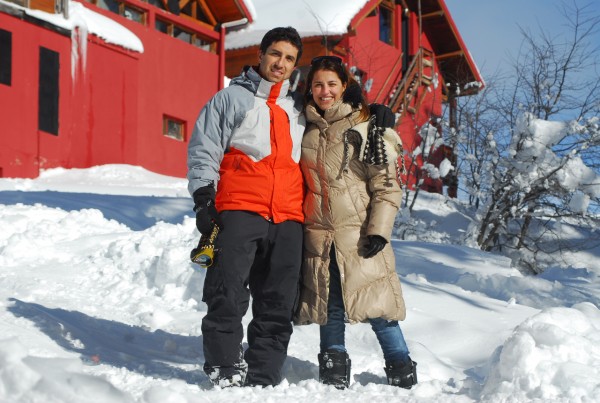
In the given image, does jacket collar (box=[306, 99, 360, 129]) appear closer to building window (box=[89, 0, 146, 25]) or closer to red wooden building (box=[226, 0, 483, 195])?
red wooden building (box=[226, 0, 483, 195])

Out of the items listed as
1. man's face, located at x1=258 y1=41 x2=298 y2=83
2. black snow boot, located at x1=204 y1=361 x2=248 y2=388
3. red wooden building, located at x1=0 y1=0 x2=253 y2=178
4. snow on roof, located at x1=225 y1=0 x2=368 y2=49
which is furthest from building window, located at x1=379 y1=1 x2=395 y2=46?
black snow boot, located at x1=204 y1=361 x2=248 y2=388

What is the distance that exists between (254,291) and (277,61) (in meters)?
1.07

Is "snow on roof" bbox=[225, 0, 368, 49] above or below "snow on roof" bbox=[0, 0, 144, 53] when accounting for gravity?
above

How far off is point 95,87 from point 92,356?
1083cm

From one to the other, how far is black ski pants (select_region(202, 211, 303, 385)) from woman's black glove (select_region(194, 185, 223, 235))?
0.30 ft

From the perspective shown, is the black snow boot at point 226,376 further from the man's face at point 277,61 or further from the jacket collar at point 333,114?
the man's face at point 277,61

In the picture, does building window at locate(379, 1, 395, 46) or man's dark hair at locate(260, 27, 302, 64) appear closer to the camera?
man's dark hair at locate(260, 27, 302, 64)

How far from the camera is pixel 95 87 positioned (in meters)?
13.5

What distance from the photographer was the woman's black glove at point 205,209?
3027mm

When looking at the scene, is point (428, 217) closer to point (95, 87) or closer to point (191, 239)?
point (95, 87)

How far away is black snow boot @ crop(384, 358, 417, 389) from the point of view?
3262 millimetres

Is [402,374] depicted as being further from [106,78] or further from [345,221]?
[106,78]

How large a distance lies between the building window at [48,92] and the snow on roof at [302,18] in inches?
195

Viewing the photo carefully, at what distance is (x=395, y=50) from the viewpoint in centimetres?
2006
